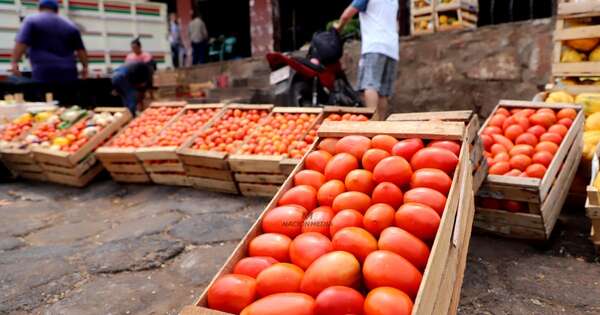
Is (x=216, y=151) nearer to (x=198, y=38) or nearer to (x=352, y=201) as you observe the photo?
(x=352, y=201)

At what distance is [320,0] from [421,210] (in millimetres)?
15010

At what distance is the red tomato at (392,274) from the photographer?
137 centimetres

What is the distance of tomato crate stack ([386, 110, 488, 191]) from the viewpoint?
2588 mm

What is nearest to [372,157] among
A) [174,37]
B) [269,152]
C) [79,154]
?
[269,152]

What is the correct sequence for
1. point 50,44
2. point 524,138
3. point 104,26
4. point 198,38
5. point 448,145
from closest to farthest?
point 448,145 < point 524,138 < point 50,44 < point 104,26 < point 198,38

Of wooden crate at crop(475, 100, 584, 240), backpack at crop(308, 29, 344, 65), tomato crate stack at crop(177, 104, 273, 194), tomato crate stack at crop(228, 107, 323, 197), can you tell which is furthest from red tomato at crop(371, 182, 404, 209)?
backpack at crop(308, 29, 344, 65)

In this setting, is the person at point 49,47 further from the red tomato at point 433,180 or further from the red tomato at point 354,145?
the red tomato at point 433,180

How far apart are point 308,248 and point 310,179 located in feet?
1.63

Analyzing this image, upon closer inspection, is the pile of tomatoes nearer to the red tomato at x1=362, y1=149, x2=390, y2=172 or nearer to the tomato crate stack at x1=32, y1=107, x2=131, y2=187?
the red tomato at x1=362, y1=149, x2=390, y2=172

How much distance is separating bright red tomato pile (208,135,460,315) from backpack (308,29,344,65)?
424 cm

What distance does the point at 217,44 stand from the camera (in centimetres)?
1619

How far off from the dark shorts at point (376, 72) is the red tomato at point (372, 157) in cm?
356

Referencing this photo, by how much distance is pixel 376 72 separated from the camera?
536cm

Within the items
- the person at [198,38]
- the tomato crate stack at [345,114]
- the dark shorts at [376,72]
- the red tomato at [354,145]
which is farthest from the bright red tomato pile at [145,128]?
the person at [198,38]
